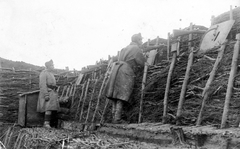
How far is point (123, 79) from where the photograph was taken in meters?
5.13

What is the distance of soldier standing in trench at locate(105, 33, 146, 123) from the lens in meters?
5.08

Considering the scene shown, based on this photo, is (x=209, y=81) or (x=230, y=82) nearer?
(x=230, y=82)

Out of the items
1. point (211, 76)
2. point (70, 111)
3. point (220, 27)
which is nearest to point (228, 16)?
point (220, 27)

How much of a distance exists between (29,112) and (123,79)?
3544mm

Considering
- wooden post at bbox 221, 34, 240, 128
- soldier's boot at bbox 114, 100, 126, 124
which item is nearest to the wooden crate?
soldier's boot at bbox 114, 100, 126, 124

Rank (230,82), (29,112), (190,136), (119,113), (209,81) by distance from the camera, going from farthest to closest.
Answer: (29,112)
(119,113)
(209,81)
(230,82)
(190,136)

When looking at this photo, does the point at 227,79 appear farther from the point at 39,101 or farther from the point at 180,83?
the point at 39,101

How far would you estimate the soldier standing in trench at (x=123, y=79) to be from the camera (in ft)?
16.7

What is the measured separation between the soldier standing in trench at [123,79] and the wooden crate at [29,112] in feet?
10.1

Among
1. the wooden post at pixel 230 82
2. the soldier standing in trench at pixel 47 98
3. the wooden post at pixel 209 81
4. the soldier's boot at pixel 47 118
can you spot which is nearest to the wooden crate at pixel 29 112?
the soldier standing in trench at pixel 47 98

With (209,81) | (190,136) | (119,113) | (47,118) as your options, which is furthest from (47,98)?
(190,136)

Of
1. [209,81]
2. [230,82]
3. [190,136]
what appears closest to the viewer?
[190,136]

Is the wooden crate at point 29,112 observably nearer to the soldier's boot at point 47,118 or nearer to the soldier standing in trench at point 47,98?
the soldier standing in trench at point 47,98

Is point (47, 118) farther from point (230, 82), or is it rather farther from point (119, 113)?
point (230, 82)
